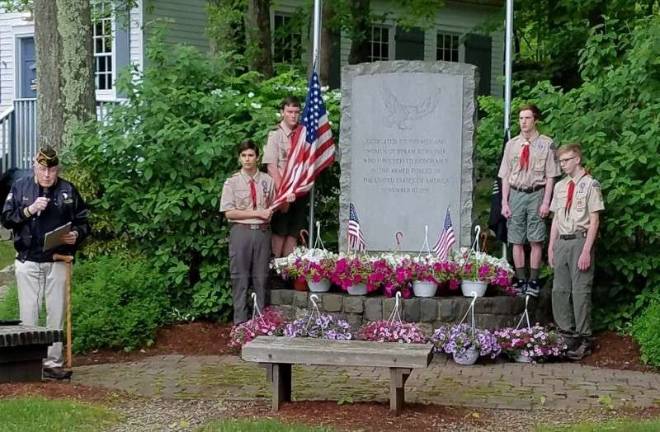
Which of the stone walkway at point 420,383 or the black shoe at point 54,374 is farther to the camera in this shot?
the black shoe at point 54,374

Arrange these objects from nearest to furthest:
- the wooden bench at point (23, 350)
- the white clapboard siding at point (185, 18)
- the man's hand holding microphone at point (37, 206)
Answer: the wooden bench at point (23, 350)
the man's hand holding microphone at point (37, 206)
the white clapboard siding at point (185, 18)

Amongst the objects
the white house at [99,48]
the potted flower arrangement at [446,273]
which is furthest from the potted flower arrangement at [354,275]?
the white house at [99,48]

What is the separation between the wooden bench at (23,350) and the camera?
26.5 feet

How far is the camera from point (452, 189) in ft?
36.0

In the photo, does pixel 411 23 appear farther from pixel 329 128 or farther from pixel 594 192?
pixel 594 192

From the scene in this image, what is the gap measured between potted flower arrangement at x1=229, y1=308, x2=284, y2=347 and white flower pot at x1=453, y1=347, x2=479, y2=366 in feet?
5.25

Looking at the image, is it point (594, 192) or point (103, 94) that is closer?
point (594, 192)

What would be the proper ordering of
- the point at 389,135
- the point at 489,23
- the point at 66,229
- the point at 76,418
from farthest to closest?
the point at 489,23
the point at 389,135
the point at 66,229
the point at 76,418

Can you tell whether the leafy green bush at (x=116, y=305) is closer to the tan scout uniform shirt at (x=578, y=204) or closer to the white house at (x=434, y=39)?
the tan scout uniform shirt at (x=578, y=204)

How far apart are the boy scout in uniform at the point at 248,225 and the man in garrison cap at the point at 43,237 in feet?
5.62

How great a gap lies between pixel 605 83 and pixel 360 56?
11.1 metres

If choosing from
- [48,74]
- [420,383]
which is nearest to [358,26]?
[48,74]

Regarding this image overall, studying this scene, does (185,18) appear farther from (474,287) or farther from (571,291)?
(571,291)

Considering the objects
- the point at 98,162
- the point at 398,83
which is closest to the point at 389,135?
the point at 398,83
